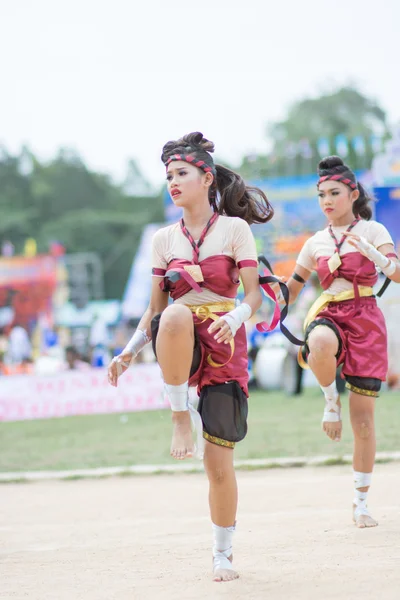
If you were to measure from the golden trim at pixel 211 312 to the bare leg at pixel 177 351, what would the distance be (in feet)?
0.63

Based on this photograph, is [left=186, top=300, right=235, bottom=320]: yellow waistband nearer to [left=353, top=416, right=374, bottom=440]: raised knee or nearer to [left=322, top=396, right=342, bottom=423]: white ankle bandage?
[left=322, top=396, right=342, bottom=423]: white ankle bandage

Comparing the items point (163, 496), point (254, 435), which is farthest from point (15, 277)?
point (163, 496)

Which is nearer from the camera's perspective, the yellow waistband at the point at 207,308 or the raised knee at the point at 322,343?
the yellow waistband at the point at 207,308

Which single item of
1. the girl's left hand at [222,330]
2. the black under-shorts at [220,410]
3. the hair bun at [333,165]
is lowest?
the black under-shorts at [220,410]

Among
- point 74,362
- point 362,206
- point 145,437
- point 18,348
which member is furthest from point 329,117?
point 362,206

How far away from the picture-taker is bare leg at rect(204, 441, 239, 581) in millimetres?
4594

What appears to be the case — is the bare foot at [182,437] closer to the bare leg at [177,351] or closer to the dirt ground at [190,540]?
the bare leg at [177,351]

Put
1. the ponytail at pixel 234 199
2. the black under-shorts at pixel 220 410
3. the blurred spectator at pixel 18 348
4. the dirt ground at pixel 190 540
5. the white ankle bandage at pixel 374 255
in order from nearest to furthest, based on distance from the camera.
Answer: the dirt ground at pixel 190 540
the black under-shorts at pixel 220 410
the ponytail at pixel 234 199
the white ankle bandage at pixel 374 255
the blurred spectator at pixel 18 348

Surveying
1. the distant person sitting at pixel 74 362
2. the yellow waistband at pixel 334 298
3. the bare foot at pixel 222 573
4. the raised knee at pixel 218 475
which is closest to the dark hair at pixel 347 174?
the yellow waistband at pixel 334 298

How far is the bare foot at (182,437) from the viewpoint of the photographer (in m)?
4.39

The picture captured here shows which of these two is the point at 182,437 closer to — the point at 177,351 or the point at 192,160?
the point at 177,351

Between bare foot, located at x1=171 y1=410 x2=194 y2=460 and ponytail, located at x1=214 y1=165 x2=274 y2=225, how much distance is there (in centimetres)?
109

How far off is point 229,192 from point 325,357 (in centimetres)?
113

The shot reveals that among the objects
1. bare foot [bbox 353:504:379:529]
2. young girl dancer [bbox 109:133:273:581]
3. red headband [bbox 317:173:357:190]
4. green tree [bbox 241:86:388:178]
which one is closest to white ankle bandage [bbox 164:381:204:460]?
young girl dancer [bbox 109:133:273:581]
